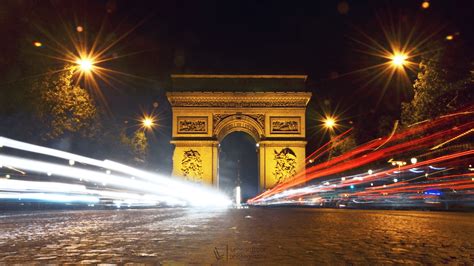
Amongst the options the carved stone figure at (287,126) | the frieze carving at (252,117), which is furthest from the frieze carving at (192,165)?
the carved stone figure at (287,126)

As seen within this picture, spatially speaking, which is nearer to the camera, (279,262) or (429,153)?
(279,262)

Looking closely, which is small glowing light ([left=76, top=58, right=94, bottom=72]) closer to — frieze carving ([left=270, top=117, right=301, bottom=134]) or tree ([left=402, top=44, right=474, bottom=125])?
tree ([left=402, top=44, right=474, bottom=125])

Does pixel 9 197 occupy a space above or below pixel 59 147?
below

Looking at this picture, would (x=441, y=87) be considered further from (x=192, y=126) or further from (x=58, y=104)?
(x=192, y=126)

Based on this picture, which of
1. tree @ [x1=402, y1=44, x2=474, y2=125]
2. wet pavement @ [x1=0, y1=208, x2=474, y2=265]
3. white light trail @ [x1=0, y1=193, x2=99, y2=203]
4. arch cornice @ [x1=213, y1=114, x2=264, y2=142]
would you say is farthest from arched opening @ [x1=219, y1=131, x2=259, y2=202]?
wet pavement @ [x1=0, y1=208, x2=474, y2=265]

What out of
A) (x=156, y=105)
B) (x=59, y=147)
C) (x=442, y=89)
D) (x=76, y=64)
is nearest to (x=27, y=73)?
(x=76, y=64)

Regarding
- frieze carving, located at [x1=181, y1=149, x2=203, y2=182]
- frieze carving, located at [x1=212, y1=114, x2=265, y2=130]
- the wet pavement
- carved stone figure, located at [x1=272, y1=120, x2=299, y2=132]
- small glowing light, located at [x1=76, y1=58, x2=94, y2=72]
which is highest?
frieze carving, located at [x1=212, y1=114, x2=265, y2=130]

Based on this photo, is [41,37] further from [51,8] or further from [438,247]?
[438,247]
